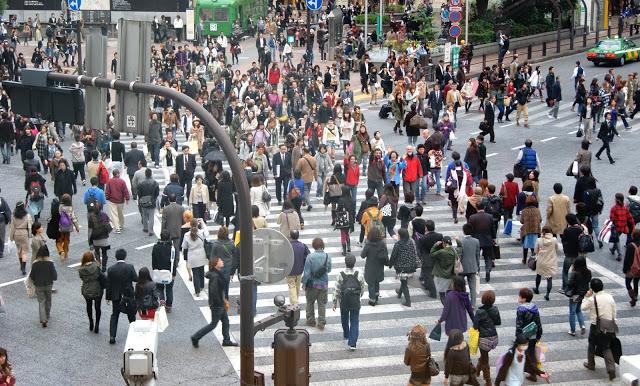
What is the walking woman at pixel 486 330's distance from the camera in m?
17.6

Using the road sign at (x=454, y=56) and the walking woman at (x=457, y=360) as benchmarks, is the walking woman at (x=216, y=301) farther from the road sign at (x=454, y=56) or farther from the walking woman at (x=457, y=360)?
the road sign at (x=454, y=56)

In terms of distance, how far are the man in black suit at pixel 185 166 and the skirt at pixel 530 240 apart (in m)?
8.02

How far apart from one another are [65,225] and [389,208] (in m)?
5.85

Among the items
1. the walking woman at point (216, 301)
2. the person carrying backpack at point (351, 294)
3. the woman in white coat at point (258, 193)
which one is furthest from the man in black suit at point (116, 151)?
the person carrying backpack at point (351, 294)

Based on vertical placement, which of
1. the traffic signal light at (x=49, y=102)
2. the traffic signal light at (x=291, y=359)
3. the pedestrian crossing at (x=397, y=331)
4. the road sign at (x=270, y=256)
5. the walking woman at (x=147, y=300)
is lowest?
the pedestrian crossing at (x=397, y=331)

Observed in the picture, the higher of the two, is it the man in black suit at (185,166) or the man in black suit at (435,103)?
the man in black suit at (435,103)

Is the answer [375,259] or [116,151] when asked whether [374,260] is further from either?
[116,151]

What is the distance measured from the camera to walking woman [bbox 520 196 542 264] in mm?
23141

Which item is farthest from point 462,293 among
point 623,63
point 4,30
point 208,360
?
A: point 4,30

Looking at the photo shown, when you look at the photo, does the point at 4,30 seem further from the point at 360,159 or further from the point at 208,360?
the point at 208,360

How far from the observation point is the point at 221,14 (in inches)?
2509

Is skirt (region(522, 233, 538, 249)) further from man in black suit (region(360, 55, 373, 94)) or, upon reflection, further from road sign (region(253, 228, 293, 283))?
man in black suit (region(360, 55, 373, 94))

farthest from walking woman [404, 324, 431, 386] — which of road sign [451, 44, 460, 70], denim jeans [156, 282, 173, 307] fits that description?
road sign [451, 44, 460, 70]

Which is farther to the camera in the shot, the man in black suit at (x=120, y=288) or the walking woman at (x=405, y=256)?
the walking woman at (x=405, y=256)
